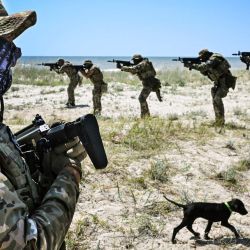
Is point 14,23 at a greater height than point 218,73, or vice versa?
point 14,23

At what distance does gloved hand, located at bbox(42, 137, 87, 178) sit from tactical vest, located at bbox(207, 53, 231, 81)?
25.8ft

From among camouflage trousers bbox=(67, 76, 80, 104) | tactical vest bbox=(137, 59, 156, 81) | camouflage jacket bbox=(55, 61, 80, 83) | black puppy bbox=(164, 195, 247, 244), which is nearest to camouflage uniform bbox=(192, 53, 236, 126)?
tactical vest bbox=(137, 59, 156, 81)

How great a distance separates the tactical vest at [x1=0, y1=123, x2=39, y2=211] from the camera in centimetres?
169

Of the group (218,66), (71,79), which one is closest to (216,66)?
(218,66)

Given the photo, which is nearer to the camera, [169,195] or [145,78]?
[169,195]

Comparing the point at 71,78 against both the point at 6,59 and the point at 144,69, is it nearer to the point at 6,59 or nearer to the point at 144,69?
the point at 144,69

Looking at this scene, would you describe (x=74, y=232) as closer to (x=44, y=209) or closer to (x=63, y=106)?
(x=44, y=209)

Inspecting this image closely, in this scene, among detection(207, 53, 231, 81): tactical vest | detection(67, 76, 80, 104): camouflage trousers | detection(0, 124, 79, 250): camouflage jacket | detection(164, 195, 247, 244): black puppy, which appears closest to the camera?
detection(0, 124, 79, 250): camouflage jacket

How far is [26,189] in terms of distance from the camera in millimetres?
1809

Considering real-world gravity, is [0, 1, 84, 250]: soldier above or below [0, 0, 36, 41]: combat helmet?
below

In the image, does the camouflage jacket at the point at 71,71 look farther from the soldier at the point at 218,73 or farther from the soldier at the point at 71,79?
the soldier at the point at 218,73

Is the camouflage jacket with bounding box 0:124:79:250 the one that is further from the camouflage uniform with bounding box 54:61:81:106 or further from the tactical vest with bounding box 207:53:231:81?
the camouflage uniform with bounding box 54:61:81:106

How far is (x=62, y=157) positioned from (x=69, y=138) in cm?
11

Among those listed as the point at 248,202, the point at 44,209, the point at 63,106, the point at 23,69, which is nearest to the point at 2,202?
the point at 44,209
